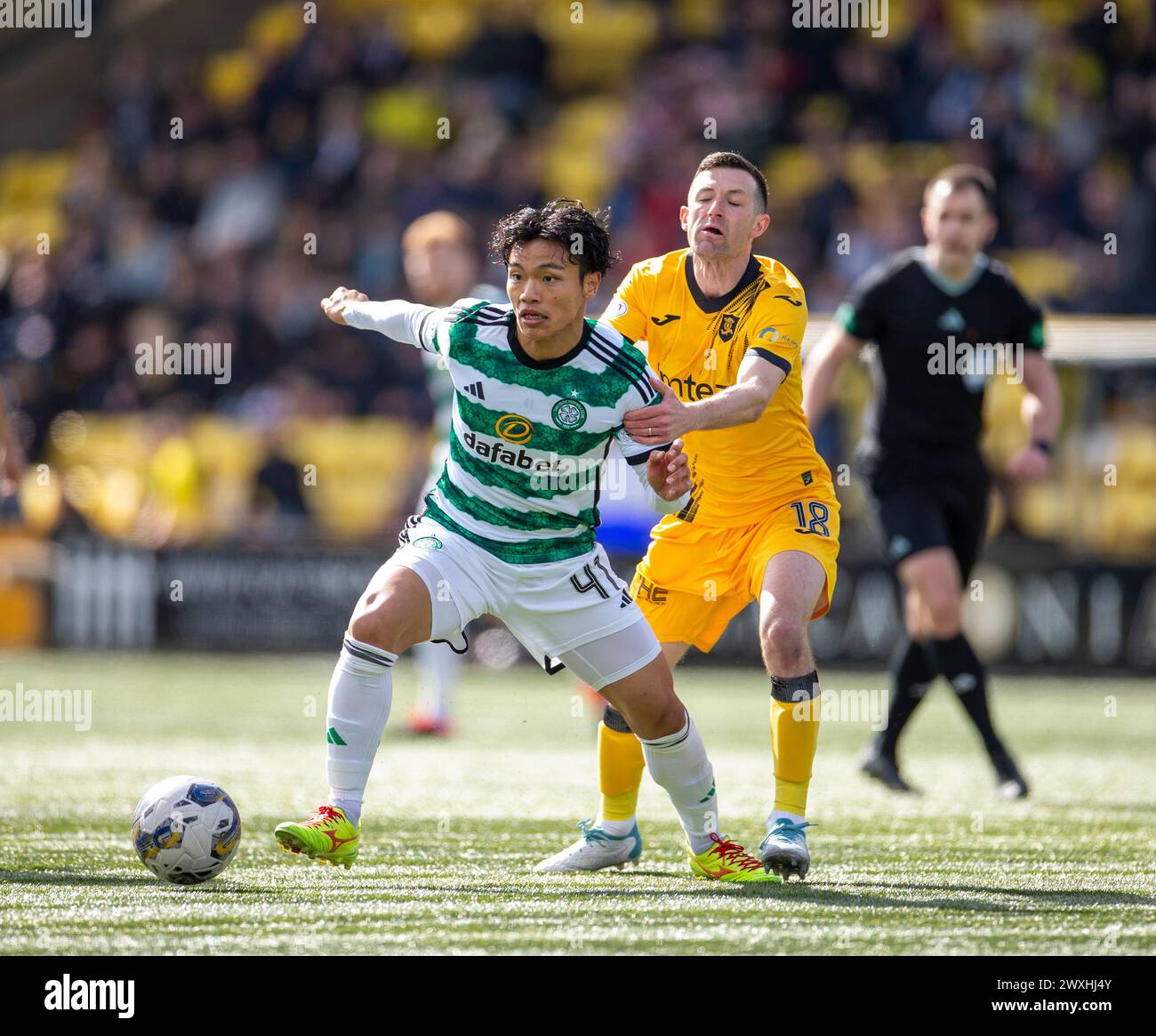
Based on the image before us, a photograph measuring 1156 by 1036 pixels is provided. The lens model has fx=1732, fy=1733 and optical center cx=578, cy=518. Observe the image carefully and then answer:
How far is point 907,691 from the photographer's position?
832cm

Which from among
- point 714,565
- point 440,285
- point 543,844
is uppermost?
point 440,285

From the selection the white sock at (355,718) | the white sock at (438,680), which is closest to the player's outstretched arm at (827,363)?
the white sock at (355,718)

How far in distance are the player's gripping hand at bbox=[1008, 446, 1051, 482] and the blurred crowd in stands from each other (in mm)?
8548

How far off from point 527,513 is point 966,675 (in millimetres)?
3545

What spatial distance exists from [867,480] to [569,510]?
3.19 m

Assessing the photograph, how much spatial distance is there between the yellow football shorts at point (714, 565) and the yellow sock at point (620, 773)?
382 mm

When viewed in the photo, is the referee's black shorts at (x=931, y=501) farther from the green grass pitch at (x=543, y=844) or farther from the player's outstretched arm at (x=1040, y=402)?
the green grass pitch at (x=543, y=844)

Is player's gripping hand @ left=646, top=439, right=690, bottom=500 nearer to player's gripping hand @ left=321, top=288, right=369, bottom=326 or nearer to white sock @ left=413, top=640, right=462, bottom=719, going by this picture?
player's gripping hand @ left=321, top=288, right=369, bottom=326

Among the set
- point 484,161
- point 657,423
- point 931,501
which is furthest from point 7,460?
point 484,161

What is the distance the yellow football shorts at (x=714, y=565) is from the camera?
5879mm

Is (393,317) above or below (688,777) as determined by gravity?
above

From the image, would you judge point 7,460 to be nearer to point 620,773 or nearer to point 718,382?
point 620,773

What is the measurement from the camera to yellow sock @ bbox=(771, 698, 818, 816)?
18.7 ft
